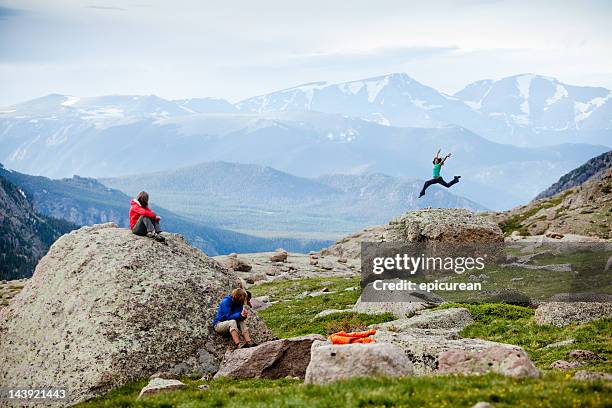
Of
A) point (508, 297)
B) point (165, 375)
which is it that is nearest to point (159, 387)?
point (165, 375)

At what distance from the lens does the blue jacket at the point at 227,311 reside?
28953mm

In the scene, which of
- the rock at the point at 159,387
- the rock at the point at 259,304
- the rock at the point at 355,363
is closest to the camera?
the rock at the point at 355,363

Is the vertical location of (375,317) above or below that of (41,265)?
below

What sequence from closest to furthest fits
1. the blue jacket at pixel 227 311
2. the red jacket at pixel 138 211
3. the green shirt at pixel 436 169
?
the blue jacket at pixel 227 311, the red jacket at pixel 138 211, the green shirt at pixel 436 169

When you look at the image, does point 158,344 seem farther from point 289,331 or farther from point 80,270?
point 289,331

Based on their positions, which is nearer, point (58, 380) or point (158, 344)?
point (58, 380)

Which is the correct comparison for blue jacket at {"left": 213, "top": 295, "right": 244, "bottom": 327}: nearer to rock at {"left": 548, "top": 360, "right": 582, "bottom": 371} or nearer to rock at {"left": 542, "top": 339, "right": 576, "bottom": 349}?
rock at {"left": 548, "top": 360, "right": 582, "bottom": 371}

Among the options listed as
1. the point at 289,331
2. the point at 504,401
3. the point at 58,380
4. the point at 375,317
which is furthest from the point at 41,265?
A: the point at 504,401

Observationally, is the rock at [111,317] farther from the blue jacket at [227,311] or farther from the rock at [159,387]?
the rock at [159,387]

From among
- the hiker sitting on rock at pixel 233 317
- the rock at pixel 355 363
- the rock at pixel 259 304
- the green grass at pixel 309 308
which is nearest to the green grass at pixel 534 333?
the green grass at pixel 309 308

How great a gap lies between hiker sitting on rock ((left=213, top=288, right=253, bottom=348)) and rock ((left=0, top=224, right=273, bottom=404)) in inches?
26.5

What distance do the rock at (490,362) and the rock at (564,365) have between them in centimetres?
328

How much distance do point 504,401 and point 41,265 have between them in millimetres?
24433

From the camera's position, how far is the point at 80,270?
99.3 ft
